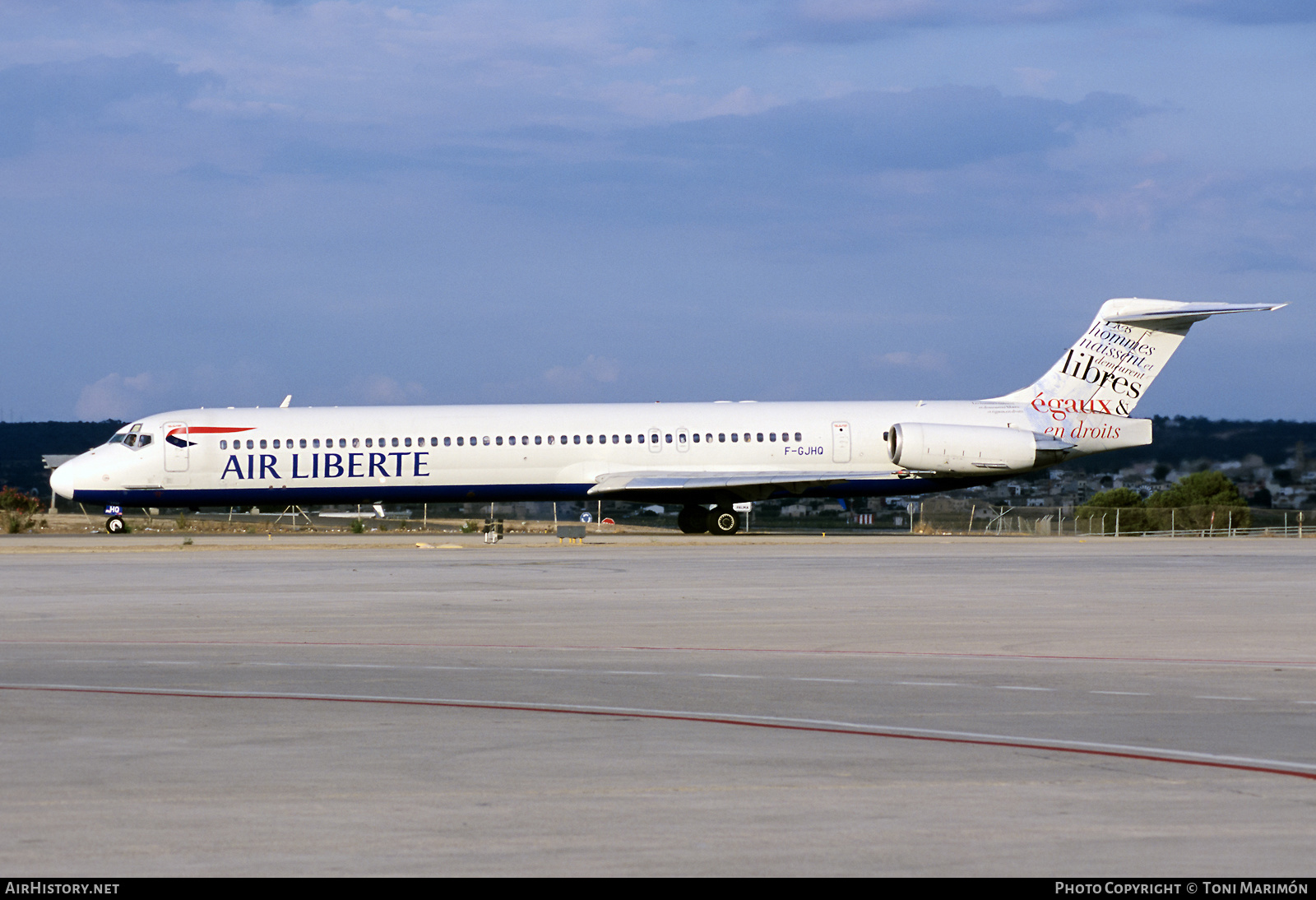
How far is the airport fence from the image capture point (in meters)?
49.5

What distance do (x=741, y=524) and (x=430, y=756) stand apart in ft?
124

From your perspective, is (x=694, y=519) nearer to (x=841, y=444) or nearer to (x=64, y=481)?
(x=841, y=444)

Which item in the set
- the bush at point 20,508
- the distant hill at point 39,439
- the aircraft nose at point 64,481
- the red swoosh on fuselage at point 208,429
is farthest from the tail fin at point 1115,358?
the distant hill at point 39,439

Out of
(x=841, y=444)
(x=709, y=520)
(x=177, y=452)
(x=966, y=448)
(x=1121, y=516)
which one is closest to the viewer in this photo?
(x=177, y=452)

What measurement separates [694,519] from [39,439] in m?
117

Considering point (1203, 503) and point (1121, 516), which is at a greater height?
point (1203, 503)

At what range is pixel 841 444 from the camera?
41594 mm

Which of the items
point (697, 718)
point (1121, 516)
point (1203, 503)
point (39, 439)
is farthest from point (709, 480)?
point (39, 439)

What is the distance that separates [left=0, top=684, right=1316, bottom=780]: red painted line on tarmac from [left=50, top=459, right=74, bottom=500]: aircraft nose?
29.8 meters

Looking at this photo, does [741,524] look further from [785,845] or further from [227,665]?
[785,845]

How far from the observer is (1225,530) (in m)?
50.3

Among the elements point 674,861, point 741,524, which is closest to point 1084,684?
point 674,861

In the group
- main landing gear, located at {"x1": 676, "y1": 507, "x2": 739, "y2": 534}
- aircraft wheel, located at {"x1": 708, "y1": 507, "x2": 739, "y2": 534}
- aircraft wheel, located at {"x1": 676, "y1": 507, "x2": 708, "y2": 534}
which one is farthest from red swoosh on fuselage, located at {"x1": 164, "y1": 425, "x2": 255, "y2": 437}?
aircraft wheel, located at {"x1": 708, "y1": 507, "x2": 739, "y2": 534}

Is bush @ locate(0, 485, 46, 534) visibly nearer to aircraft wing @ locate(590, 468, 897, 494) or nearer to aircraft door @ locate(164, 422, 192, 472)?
aircraft door @ locate(164, 422, 192, 472)
